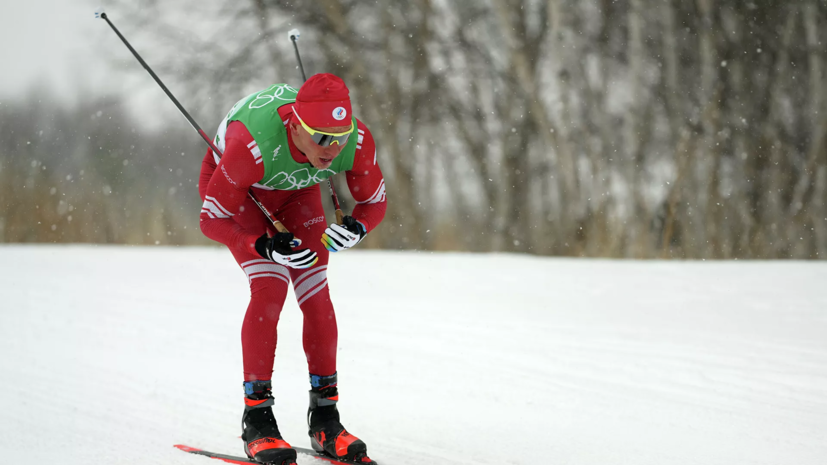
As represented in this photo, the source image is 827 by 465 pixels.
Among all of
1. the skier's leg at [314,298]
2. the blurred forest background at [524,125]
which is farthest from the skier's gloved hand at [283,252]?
the blurred forest background at [524,125]

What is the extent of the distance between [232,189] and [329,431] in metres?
1.09

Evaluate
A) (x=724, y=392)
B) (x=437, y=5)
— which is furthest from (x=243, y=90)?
(x=724, y=392)

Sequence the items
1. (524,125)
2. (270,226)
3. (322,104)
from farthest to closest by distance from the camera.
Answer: (524,125) → (270,226) → (322,104)

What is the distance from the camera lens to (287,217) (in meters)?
3.36

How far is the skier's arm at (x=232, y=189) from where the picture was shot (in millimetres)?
2917

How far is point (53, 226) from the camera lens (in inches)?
588

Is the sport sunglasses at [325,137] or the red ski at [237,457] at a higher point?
the sport sunglasses at [325,137]

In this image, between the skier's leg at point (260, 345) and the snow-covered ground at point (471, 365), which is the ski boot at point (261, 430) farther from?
the snow-covered ground at point (471, 365)

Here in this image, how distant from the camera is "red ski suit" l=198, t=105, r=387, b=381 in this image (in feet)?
9.68

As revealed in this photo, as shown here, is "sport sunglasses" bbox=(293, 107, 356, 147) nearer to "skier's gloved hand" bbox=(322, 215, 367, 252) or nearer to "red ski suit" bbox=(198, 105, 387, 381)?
"red ski suit" bbox=(198, 105, 387, 381)

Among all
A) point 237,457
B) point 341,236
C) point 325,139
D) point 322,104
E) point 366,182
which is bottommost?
point 237,457

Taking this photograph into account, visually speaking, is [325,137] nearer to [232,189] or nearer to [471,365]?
[232,189]

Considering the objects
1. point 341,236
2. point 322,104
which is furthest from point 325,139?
point 341,236

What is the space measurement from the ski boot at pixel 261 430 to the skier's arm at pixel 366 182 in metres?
0.81
